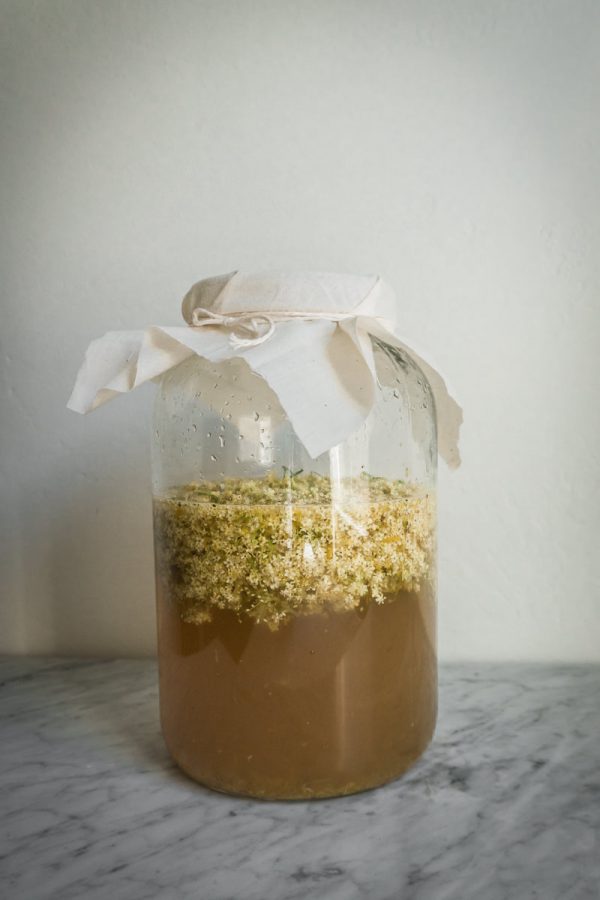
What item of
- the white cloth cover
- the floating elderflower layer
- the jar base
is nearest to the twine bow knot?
the white cloth cover

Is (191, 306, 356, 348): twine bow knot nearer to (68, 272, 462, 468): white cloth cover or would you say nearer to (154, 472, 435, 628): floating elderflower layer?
(68, 272, 462, 468): white cloth cover

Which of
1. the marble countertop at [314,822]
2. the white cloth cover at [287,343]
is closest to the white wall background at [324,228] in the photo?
the marble countertop at [314,822]

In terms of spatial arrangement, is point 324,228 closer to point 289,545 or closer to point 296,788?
point 289,545

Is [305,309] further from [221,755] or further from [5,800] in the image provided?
[5,800]

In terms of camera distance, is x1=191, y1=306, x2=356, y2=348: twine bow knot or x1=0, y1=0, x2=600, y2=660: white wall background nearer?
x1=191, y1=306, x2=356, y2=348: twine bow knot

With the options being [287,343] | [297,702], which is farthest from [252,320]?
[297,702]

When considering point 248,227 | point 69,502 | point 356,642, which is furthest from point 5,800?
point 248,227
